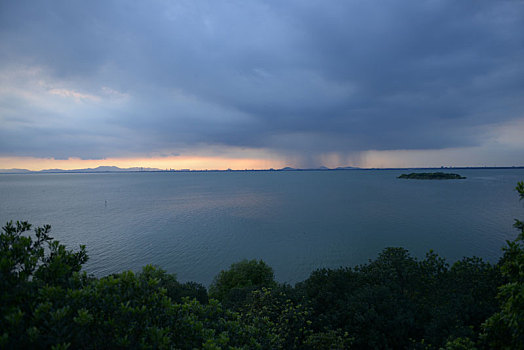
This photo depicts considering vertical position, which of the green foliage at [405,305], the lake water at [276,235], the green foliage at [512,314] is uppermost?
the green foliage at [512,314]

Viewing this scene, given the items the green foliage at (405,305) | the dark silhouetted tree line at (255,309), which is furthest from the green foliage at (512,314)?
the green foliage at (405,305)

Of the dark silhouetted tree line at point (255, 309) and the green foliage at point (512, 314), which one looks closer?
the dark silhouetted tree line at point (255, 309)

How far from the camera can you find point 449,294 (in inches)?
566

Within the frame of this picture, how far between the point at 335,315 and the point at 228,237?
38317 millimetres

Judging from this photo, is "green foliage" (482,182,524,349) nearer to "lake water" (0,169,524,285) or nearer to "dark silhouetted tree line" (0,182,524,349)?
"dark silhouetted tree line" (0,182,524,349)

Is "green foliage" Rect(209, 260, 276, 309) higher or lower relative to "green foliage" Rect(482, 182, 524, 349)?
lower

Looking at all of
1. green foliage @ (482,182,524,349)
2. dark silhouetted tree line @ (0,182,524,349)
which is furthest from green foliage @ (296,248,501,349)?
green foliage @ (482,182,524,349)

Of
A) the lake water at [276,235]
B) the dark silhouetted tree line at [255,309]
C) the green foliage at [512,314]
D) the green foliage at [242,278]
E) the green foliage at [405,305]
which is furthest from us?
the lake water at [276,235]

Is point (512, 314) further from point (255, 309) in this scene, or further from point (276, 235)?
point (276, 235)

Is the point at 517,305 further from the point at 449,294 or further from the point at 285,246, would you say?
the point at 285,246

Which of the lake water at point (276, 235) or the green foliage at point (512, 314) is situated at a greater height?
the green foliage at point (512, 314)

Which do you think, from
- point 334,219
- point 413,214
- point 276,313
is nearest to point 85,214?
point 334,219

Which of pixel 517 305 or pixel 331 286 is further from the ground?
pixel 517 305

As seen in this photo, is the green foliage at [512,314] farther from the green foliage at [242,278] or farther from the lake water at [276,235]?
the lake water at [276,235]
